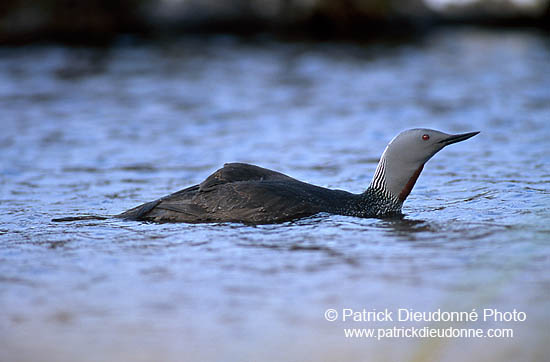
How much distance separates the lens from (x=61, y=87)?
15258 mm

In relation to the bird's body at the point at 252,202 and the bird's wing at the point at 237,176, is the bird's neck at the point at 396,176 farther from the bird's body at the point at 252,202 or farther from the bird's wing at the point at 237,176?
the bird's wing at the point at 237,176

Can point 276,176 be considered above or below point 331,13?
below

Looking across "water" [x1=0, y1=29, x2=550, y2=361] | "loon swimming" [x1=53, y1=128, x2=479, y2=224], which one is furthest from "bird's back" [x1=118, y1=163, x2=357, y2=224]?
"water" [x1=0, y1=29, x2=550, y2=361]

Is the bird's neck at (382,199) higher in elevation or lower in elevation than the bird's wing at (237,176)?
lower

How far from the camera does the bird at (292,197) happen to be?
21.2 ft

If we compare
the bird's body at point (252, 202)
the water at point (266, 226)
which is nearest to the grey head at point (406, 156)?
the bird's body at point (252, 202)

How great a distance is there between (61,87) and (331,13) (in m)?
8.40

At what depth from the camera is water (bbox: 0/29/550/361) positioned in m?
4.26

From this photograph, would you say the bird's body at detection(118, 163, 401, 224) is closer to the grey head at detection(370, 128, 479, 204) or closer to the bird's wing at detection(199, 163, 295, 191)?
the bird's wing at detection(199, 163, 295, 191)

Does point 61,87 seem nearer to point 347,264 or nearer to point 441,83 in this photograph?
point 441,83

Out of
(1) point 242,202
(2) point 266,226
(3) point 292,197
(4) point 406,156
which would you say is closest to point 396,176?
(4) point 406,156

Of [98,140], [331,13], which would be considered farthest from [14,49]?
[98,140]

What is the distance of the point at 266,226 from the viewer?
21.0 ft

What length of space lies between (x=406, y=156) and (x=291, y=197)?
93cm
